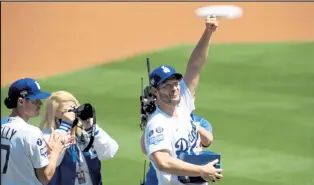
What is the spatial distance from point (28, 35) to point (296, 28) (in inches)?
223

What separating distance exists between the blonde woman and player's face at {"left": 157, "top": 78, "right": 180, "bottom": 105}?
3.09 feet

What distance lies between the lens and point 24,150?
5.52 meters

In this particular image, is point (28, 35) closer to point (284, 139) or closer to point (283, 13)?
point (283, 13)

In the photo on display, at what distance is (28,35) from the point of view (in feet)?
54.6

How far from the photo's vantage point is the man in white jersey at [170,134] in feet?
17.2

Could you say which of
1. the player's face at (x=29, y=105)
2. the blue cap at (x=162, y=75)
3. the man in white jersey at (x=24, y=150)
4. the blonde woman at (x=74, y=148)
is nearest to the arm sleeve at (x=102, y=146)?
the blonde woman at (x=74, y=148)

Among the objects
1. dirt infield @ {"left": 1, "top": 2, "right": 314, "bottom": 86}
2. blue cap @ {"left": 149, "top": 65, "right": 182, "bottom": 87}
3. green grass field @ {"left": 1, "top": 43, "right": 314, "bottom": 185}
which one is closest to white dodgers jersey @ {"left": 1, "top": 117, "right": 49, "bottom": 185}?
blue cap @ {"left": 149, "top": 65, "right": 182, "bottom": 87}

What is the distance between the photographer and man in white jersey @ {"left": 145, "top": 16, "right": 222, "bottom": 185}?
5.25 m

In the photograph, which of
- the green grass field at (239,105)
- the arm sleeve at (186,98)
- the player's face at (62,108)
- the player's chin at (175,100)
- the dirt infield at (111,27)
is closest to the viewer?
the player's chin at (175,100)

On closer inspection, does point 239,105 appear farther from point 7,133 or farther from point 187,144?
point 7,133

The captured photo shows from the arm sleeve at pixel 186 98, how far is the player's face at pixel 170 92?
323 millimetres

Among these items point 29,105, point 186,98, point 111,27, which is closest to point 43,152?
point 29,105

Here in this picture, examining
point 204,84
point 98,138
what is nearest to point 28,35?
point 204,84

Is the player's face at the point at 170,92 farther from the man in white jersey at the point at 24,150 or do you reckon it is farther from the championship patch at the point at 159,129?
the man in white jersey at the point at 24,150
